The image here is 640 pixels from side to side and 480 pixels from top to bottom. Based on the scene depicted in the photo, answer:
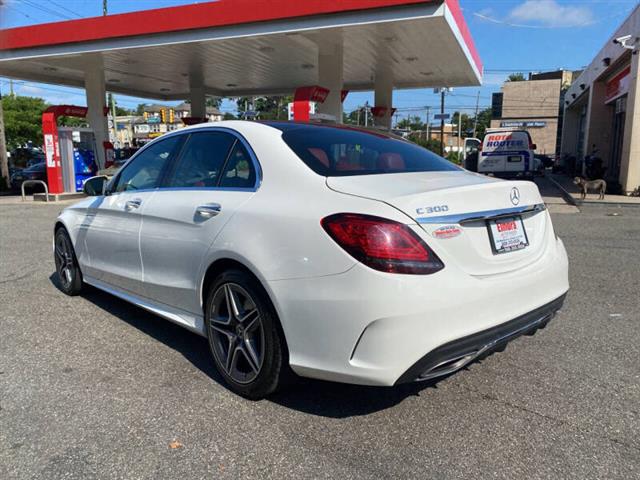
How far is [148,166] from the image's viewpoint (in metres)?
4.35

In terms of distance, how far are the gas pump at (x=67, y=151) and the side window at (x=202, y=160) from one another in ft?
47.0

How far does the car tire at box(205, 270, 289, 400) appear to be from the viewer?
2.95 metres

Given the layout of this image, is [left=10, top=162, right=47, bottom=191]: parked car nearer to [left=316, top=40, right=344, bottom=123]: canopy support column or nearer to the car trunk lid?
[left=316, top=40, right=344, bottom=123]: canopy support column

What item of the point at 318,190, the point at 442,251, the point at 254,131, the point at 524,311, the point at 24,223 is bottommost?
the point at 24,223

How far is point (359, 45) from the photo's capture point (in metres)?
15.8

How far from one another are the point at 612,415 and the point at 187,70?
66.9 ft

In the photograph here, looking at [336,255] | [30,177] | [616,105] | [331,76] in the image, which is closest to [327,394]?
[336,255]

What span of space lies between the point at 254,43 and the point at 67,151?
7651mm

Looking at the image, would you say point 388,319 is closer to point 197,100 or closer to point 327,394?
point 327,394

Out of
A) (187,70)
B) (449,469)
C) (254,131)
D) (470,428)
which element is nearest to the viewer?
(449,469)

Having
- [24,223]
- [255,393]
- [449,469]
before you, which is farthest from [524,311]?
[24,223]

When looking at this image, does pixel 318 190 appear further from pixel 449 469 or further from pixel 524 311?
pixel 449 469

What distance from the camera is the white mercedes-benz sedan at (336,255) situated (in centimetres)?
254

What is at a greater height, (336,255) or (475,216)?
(475,216)
